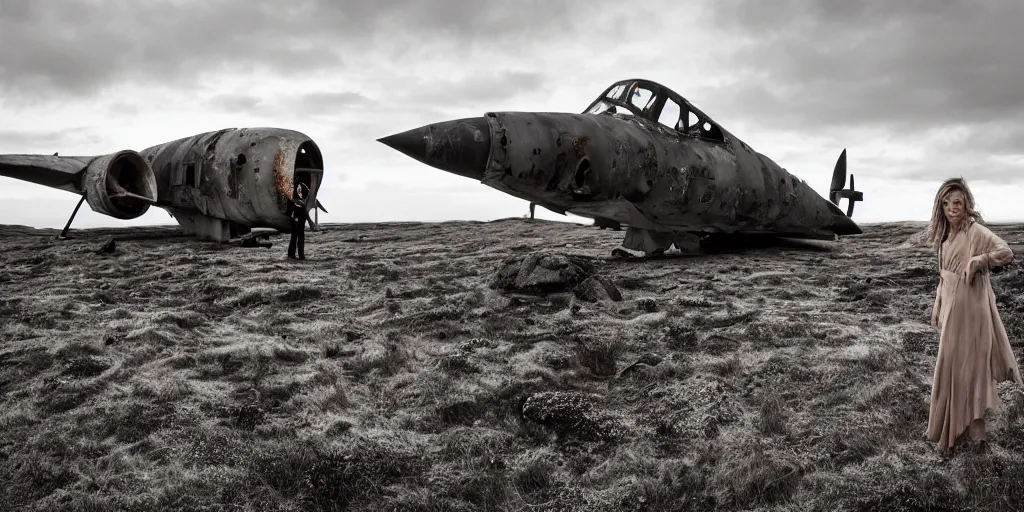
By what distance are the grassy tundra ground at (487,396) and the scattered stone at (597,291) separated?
0.18m

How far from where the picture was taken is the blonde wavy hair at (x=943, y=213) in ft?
17.0

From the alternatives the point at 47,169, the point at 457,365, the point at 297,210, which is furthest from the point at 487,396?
the point at 47,169

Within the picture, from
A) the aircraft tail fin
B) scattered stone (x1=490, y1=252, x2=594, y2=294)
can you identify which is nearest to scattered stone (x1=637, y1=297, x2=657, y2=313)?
Result: scattered stone (x1=490, y1=252, x2=594, y2=294)

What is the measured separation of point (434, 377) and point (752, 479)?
3.28 meters

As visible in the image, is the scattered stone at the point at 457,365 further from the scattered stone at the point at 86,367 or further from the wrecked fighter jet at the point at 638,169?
the scattered stone at the point at 86,367

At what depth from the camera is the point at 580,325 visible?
8.89 meters

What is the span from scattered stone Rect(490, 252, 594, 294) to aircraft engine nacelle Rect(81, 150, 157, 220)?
1030 centimetres

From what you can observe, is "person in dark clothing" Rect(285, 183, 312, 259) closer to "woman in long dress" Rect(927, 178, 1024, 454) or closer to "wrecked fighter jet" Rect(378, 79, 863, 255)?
"wrecked fighter jet" Rect(378, 79, 863, 255)

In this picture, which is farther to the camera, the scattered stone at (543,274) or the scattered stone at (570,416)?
the scattered stone at (543,274)

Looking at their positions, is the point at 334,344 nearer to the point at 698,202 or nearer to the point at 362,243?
the point at 698,202

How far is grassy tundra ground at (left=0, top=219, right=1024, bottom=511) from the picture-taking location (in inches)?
205

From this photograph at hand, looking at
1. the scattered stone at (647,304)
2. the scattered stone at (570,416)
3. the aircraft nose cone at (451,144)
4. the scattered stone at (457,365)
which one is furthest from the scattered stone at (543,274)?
the scattered stone at (570,416)

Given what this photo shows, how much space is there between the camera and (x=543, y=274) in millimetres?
10883

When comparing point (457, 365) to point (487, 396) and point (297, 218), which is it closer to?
point (487, 396)
